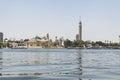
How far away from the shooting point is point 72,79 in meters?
29.0

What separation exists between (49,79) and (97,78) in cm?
456

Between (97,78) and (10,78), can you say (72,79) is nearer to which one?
(97,78)

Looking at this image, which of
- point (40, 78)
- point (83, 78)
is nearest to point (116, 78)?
point (83, 78)

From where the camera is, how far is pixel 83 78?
29719mm

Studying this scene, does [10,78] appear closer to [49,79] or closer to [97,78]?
[49,79]

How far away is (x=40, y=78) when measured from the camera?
29.8 metres

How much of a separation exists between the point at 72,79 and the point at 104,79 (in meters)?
3.05

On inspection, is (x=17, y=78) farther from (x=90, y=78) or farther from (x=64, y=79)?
(x=90, y=78)

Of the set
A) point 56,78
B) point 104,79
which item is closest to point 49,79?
point 56,78

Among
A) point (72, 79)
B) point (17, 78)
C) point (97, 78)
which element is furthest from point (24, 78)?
point (97, 78)

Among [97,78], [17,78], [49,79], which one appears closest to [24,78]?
[17,78]

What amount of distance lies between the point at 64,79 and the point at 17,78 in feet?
14.6

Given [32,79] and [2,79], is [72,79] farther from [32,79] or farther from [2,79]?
[2,79]

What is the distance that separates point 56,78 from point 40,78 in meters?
1.46
